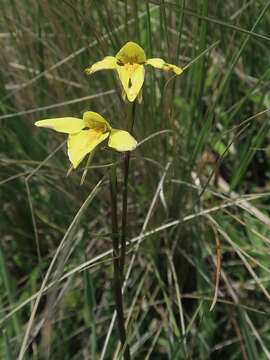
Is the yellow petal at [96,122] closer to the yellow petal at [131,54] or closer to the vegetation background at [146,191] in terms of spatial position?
the yellow petal at [131,54]

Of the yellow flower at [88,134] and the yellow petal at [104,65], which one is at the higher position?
the yellow petal at [104,65]

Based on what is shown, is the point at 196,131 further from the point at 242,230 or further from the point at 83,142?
the point at 83,142

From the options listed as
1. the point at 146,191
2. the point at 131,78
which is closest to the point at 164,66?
the point at 131,78

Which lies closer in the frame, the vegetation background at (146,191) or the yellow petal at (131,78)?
the yellow petal at (131,78)

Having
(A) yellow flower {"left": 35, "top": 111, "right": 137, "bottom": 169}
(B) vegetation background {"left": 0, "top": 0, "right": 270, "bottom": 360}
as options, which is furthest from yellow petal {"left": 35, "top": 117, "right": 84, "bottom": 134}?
(B) vegetation background {"left": 0, "top": 0, "right": 270, "bottom": 360}

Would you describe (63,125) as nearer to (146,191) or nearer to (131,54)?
(131,54)

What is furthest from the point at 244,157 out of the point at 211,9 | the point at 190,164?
the point at 211,9

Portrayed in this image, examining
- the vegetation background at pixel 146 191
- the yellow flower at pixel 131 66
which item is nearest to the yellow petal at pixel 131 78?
the yellow flower at pixel 131 66
